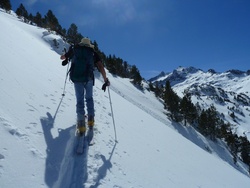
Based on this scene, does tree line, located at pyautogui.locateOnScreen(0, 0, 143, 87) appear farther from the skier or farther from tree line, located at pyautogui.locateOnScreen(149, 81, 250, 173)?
the skier

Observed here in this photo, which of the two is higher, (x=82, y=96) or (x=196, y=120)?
(x=196, y=120)

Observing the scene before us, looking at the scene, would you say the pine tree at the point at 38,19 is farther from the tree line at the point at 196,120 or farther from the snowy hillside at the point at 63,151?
the snowy hillside at the point at 63,151

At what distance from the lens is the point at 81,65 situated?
243 inches

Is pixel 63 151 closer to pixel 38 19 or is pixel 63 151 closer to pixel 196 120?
pixel 196 120

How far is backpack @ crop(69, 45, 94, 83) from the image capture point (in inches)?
243

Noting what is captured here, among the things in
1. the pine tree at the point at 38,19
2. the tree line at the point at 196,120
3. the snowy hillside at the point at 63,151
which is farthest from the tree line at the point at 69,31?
the snowy hillside at the point at 63,151

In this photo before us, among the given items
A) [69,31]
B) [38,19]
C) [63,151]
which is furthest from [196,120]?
[63,151]

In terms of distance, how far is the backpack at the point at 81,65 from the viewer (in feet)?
20.2

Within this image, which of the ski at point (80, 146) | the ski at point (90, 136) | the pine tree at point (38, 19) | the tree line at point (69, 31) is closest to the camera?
the ski at point (80, 146)

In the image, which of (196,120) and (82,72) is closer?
(82,72)

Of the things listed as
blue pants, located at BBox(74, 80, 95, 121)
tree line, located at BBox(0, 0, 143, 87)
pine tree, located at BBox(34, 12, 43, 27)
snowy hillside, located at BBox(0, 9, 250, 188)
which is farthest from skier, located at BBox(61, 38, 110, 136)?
pine tree, located at BBox(34, 12, 43, 27)

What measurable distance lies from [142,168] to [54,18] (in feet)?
231

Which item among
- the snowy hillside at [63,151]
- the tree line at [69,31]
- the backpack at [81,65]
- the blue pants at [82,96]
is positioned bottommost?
the snowy hillside at [63,151]

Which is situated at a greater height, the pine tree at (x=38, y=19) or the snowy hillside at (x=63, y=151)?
the pine tree at (x=38, y=19)
